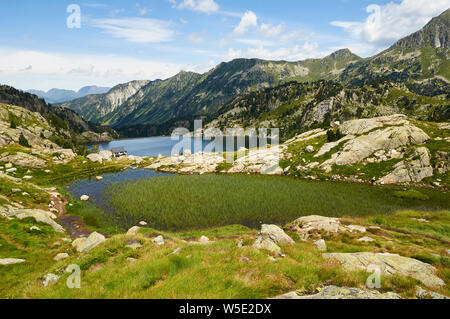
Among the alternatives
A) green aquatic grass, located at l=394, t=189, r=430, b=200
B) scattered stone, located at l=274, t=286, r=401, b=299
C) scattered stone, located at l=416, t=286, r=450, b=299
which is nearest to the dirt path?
scattered stone, located at l=274, t=286, r=401, b=299

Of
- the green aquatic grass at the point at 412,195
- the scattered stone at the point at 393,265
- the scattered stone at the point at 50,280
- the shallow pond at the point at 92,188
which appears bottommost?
the shallow pond at the point at 92,188

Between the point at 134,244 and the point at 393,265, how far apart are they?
18.9 meters

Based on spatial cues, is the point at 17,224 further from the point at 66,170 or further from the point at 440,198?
the point at 440,198

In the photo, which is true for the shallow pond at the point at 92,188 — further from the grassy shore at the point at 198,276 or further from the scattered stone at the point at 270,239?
the scattered stone at the point at 270,239

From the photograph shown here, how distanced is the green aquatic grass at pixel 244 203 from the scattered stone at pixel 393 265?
2748 centimetres

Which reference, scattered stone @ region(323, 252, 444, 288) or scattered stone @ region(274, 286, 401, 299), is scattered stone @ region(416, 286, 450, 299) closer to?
scattered stone @ region(274, 286, 401, 299)

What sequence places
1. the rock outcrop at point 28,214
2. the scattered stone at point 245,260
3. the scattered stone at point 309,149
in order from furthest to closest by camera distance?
the scattered stone at point 309,149 < the rock outcrop at point 28,214 < the scattered stone at point 245,260

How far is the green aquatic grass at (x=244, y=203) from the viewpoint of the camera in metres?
45.6

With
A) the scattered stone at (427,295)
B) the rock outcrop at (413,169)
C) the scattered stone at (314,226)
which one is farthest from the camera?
the rock outcrop at (413,169)

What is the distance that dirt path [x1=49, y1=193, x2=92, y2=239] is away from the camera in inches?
1471

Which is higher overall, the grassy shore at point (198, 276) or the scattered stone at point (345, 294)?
the scattered stone at point (345, 294)

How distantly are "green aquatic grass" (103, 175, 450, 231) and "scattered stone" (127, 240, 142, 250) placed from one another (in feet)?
83.0

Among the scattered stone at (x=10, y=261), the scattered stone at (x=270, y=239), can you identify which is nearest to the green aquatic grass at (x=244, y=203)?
the scattered stone at (x=270, y=239)

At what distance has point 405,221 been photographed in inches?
1419
